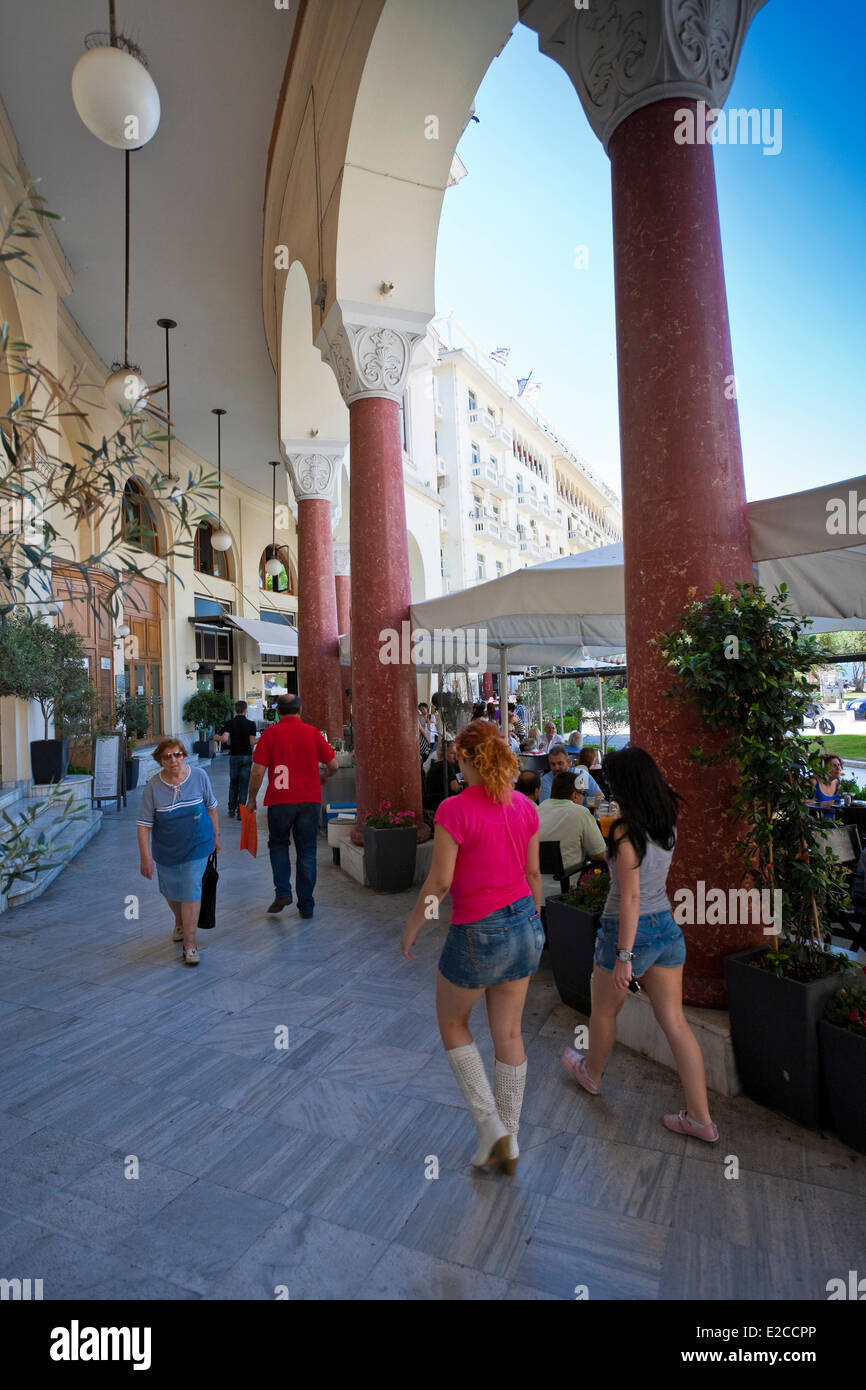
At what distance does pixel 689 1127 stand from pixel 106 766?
10162mm

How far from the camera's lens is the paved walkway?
2146 millimetres

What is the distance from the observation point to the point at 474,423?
29.5 metres

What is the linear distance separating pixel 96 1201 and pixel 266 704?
70.0 ft

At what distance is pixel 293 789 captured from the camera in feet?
18.0

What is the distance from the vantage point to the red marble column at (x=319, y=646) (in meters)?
10.2

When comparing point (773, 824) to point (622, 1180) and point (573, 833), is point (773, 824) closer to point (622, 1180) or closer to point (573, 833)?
point (622, 1180)

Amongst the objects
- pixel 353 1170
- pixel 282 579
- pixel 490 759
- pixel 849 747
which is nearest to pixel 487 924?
pixel 490 759

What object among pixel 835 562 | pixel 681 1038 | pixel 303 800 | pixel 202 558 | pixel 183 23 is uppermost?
pixel 183 23

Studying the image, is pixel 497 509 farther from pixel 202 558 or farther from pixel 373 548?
pixel 373 548

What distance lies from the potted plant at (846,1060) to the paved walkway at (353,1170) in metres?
0.11

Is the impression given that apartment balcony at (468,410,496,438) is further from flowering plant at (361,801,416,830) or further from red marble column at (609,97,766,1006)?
red marble column at (609,97,766,1006)

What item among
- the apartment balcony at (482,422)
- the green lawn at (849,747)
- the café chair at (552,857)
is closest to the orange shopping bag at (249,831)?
the café chair at (552,857)
